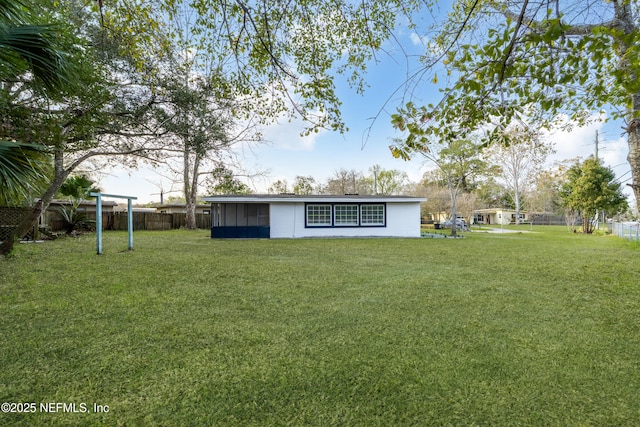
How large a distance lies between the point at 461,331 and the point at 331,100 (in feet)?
10.1

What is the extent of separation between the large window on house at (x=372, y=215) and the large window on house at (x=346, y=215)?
363 millimetres

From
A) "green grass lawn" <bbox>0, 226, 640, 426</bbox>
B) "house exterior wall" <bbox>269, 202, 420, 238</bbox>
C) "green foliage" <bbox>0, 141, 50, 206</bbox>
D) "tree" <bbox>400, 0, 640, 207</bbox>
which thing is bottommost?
"green grass lawn" <bbox>0, 226, 640, 426</bbox>

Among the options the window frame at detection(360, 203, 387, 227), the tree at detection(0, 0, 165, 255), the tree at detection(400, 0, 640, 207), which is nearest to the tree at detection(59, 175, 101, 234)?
the tree at detection(0, 0, 165, 255)

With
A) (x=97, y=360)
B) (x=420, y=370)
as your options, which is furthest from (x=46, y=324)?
(x=420, y=370)

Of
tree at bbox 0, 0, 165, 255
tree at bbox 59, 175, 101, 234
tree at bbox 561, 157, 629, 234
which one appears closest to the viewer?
tree at bbox 0, 0, 165, 255

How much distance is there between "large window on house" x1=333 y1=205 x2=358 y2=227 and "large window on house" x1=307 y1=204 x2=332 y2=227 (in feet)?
1.24

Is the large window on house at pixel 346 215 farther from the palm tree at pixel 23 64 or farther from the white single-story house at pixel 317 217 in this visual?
the palm tree at pixel 23 64

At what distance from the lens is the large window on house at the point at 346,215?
14.6 m

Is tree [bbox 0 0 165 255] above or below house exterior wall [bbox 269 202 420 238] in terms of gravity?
above

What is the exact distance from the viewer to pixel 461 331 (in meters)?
2.96

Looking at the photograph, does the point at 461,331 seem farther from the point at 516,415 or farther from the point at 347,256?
the point at 347,256

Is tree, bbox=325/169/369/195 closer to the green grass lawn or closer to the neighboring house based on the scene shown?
the neighboring house

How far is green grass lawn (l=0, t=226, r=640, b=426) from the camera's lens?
178cm

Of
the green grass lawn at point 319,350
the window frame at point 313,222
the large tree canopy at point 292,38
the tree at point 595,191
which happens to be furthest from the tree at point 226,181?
the tree at point 595,191
